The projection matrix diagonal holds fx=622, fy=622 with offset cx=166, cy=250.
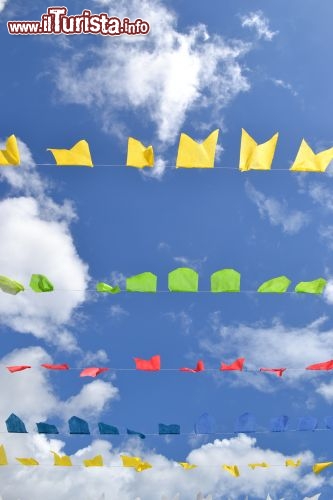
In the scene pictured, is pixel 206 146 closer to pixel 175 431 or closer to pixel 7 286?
pixel 7 286

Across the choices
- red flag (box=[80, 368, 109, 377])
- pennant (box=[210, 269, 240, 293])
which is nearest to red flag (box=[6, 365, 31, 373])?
red flag (box=[80, 368, 109, 377])

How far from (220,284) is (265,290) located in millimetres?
658

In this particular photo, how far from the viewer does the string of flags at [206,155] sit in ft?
24.7

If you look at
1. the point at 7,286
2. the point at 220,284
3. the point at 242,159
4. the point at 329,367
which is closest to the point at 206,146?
the point at 242,159

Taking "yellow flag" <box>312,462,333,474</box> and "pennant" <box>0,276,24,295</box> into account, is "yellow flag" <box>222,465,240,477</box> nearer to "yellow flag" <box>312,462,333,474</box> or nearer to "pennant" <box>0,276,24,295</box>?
"yellow flag" <box>312,462,333,474</box>

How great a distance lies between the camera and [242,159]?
7.64 metres

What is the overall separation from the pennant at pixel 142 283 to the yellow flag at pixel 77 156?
170 cm

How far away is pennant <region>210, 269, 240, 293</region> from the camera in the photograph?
859cm

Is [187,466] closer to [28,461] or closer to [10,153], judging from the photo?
[28,461]

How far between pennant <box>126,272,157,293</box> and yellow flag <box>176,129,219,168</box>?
1724 millimetres

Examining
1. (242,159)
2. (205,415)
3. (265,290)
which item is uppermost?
(242,159)

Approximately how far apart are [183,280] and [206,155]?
1.93 m

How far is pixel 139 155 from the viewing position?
7773mm

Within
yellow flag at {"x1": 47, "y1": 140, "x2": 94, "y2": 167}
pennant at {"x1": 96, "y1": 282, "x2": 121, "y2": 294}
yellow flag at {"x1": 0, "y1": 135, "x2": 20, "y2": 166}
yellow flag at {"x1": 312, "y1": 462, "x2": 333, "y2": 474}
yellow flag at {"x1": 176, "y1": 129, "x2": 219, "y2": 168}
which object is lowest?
yellow flag at {"x1": 312, "y1": 462, "x2": 333, "y2": 474}
